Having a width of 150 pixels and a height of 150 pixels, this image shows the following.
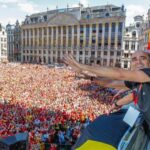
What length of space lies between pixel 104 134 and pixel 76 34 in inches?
3423

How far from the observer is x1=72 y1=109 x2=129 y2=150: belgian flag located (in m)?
2.34

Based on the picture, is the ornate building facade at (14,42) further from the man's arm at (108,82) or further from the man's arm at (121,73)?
the man's arm at (121,73)

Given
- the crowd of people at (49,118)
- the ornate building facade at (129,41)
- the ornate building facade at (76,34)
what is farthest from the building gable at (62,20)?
the crowd of people at (49,118)

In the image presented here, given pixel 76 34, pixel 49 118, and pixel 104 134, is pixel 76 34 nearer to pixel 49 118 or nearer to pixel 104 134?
pixel 49 118

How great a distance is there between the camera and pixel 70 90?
31250 millimetres

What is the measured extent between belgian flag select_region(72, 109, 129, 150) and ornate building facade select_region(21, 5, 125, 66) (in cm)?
6898

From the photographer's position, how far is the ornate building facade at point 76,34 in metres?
79.9

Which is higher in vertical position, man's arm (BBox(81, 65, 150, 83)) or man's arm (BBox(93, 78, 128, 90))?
man's arm (BBox(81, 65, 150, 83))

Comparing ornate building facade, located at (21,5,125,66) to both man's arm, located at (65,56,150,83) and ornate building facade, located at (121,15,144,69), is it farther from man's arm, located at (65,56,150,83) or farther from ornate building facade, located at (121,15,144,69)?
man's arm, located at (65,56,150,83)

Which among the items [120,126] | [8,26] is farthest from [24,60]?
[120,126]

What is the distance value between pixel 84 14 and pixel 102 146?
8672 cm

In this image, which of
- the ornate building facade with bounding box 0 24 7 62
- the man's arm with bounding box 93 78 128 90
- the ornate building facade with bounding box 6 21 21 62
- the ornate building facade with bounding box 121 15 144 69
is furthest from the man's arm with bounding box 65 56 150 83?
the ornate building facade with bounding box 0 24 7 62

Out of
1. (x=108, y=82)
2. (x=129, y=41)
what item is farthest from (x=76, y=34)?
(x=108, y=82)

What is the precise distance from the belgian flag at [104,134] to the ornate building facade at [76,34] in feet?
226
